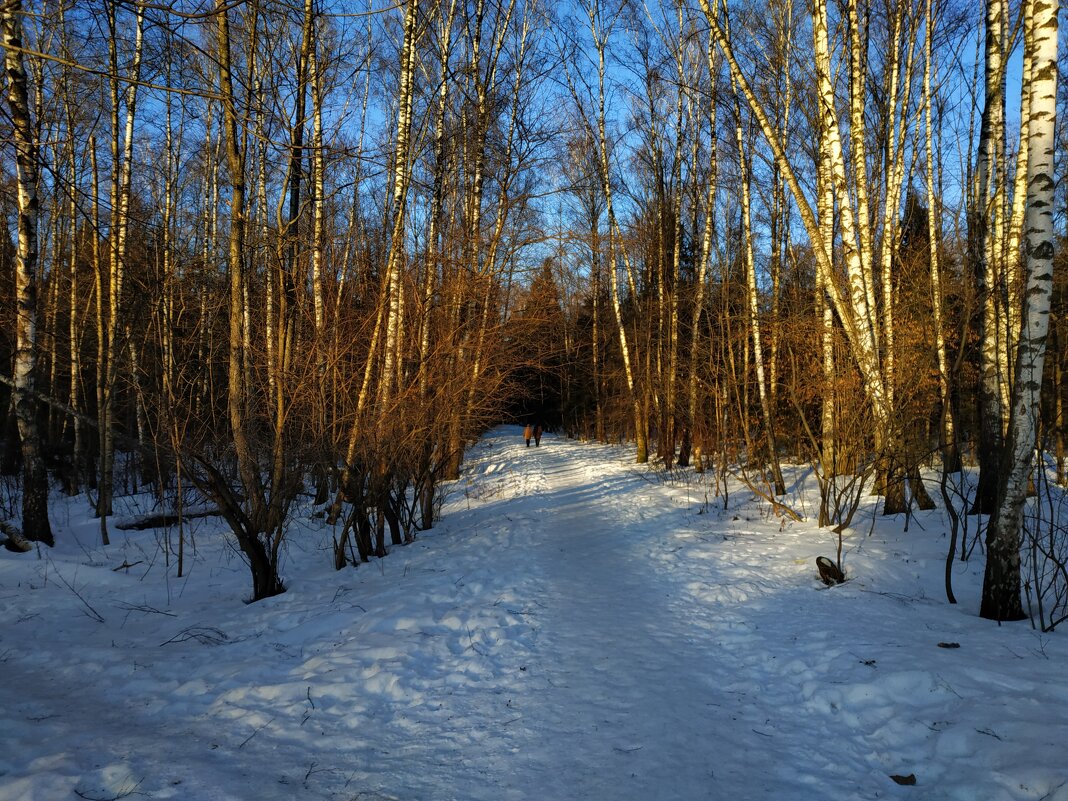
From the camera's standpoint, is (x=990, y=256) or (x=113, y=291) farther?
(x=113, y=291)

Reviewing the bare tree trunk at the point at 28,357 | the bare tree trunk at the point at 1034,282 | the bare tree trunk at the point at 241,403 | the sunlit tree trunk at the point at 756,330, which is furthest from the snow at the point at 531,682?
the sunlit tree trunk at the point at 756,330

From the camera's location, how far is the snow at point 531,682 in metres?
Answer: 2.96

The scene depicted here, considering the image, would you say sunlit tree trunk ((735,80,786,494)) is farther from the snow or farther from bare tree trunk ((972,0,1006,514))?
the snow

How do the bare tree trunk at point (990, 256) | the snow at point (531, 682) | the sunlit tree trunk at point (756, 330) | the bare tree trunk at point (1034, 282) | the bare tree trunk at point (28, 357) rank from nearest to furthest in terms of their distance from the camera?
the snow at point (531, 682) → the bare tree trunk at point (1034, 282) → the bare tree trunk at point (990, 256) → the bare tree trunk at point (28, 357) → the sunlit tree trunk at point (756, 330)

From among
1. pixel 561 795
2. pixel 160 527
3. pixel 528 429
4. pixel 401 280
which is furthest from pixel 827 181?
pixel 528 429

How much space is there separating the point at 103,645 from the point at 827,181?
1133cm

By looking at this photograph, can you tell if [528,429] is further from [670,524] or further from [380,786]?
[380,786]

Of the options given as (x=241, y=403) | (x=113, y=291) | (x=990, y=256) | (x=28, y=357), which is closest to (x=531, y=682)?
(x=241, y=403)

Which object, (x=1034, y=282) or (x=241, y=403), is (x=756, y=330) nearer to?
(x=1034, y=282)

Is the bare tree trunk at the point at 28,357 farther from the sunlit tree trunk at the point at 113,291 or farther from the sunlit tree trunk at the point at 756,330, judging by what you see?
the sunlit tree trunk at the point at 756,330

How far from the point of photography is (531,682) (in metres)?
4.23

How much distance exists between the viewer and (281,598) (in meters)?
6.23

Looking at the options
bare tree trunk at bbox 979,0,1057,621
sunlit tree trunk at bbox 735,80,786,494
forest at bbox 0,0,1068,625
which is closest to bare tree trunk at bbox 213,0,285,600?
forest at bbox 0,0,1068,625

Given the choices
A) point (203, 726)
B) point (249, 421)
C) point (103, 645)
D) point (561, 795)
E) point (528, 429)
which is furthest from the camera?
point (528, 429)
